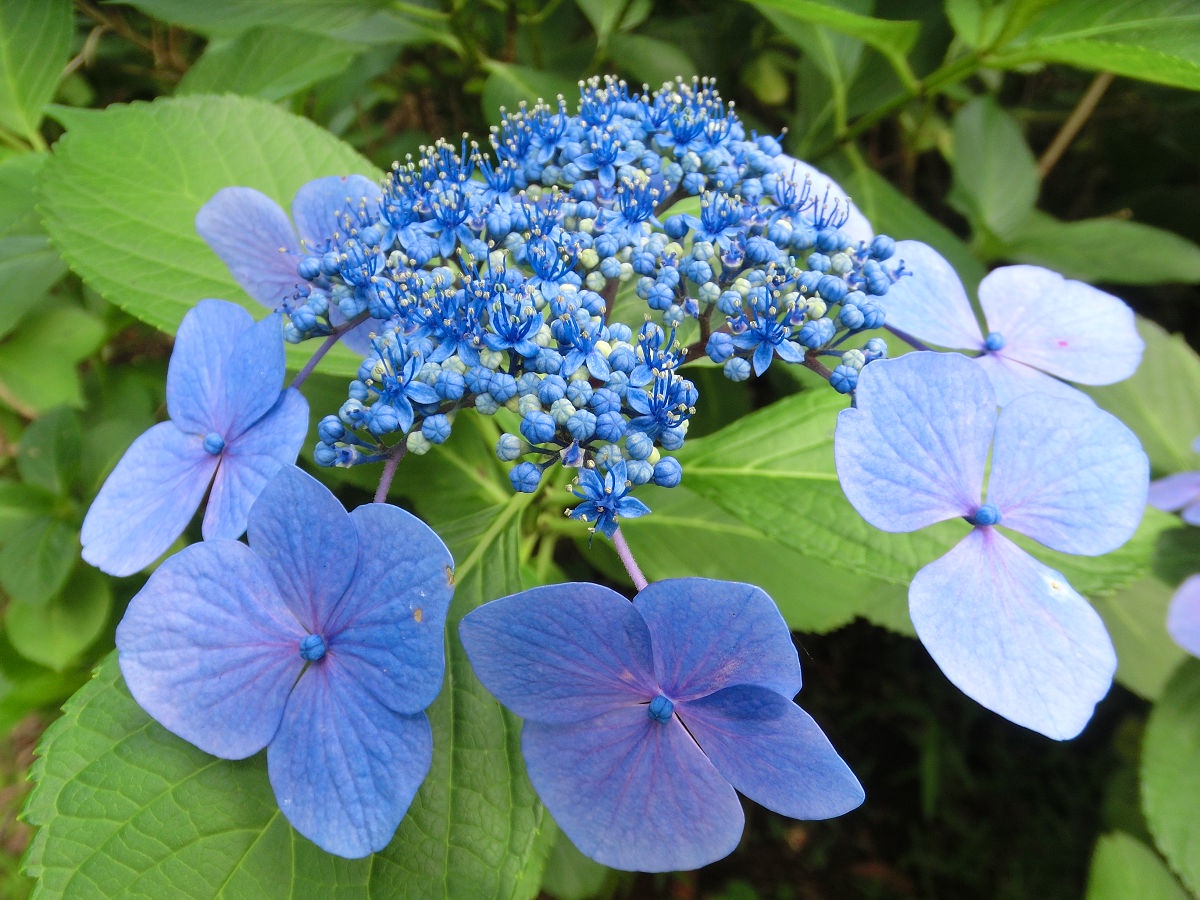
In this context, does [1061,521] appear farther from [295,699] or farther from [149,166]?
[149,166]

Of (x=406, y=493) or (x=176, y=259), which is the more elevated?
(x=176, y=259)

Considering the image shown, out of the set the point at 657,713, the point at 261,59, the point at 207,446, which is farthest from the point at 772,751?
the point at 261,59

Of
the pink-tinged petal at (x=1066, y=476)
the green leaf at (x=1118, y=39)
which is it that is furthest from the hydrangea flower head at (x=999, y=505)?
the green leaf at (x=1118, y=39)

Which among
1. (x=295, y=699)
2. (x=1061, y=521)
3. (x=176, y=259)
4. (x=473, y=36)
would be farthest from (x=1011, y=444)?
(x=473, y=36)

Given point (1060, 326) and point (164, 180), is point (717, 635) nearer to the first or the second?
point (1060, 326)

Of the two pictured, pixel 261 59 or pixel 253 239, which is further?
pixel 261 59
